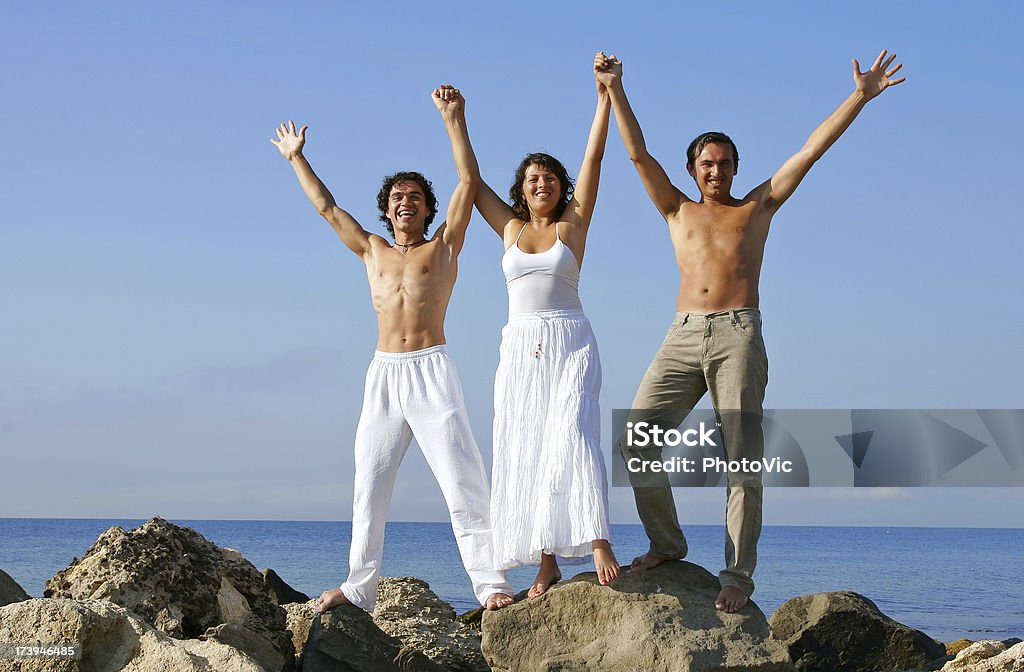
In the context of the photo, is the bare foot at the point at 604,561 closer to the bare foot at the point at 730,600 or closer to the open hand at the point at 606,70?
the bare foot at the point at 730,600

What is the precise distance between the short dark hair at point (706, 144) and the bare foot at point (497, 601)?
2.97 meters

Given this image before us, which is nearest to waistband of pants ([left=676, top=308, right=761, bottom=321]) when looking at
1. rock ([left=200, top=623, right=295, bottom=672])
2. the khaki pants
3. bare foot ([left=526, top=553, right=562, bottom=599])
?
the khaki pants

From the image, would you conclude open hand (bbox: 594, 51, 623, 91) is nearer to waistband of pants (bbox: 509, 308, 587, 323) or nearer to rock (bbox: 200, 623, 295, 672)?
waistband of pants (bbox: 509, 308, 587, 323)

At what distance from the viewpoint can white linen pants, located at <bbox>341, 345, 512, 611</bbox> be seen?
726 cm

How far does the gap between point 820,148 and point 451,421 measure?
2904mm

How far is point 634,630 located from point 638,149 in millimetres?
2950

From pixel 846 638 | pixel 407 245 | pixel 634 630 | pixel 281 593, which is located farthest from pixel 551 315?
pixel 281 593

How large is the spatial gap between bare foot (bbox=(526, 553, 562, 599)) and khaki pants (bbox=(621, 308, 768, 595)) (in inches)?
24.6

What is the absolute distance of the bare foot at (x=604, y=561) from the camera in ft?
22.1

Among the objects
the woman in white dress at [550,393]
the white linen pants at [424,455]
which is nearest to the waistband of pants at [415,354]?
the white linen pants at [424,455]

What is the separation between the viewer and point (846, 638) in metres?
9.05

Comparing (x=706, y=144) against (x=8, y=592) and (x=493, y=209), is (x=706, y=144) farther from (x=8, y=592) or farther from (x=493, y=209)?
(x=8, y=592)

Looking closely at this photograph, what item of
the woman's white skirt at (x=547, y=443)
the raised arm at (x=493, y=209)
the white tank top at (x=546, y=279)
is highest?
the raised arm at (x=493, y=209)

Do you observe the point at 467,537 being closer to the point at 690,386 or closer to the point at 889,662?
the point at 690,386
